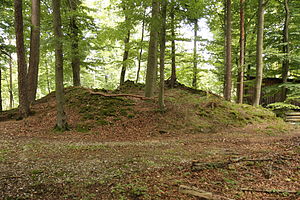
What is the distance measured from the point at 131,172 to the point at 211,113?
8.05m

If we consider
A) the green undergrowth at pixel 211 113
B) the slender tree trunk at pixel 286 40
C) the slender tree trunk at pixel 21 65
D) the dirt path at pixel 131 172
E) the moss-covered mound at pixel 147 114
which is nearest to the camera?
the dirt path at pixel 131 172

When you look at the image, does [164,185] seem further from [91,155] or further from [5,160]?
[5,160]

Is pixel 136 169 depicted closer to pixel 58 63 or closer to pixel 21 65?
pixel 58 63

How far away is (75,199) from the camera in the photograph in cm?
293

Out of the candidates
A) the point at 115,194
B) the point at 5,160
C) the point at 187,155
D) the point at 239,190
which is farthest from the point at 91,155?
the point at 239,190

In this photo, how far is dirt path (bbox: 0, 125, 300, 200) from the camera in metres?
3.14

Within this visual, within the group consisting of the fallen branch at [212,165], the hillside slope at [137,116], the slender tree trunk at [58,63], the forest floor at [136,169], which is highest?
the slender tree trunk at [58,63]

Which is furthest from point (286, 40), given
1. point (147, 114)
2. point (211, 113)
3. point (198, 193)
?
point (198, 193)

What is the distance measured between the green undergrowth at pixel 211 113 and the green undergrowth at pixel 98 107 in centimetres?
307

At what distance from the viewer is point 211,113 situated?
35.6 ft

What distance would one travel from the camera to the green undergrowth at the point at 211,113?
31.9ft

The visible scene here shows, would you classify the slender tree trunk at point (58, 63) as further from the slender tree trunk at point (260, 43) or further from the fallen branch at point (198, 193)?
the slender tree trunk at point (260, 43)

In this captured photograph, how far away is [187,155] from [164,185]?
2.15 metres

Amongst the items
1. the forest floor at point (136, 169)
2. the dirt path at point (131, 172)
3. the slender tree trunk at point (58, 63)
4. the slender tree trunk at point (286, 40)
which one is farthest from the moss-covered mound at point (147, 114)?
the slender tree trunk at point (286, 40)
